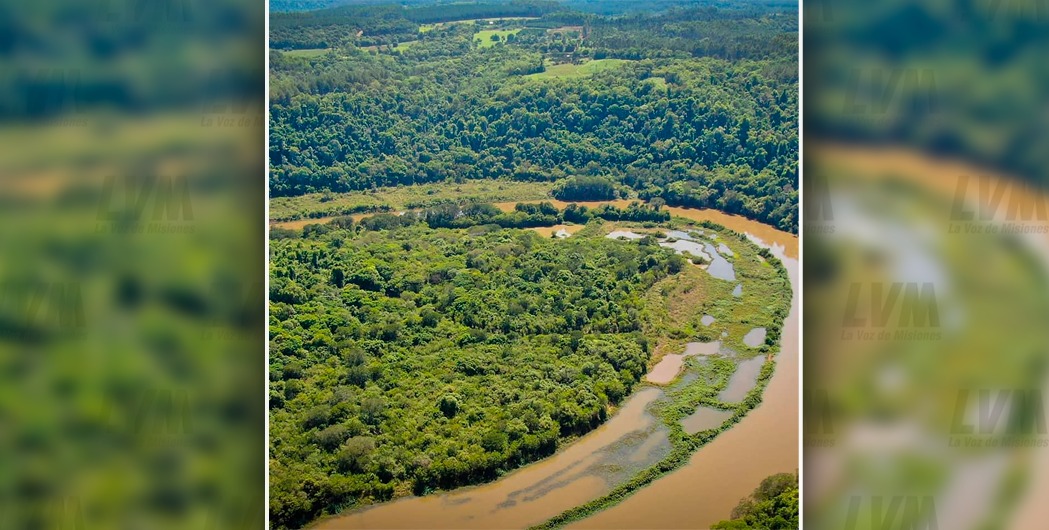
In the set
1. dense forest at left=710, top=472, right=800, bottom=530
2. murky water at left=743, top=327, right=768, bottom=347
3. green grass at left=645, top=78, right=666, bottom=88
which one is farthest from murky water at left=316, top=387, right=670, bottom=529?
green grass at left=645, top=78, right=666, bottom=88

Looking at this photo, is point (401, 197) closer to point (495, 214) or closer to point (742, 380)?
point (495, 214)

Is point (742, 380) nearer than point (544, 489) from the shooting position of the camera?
No
